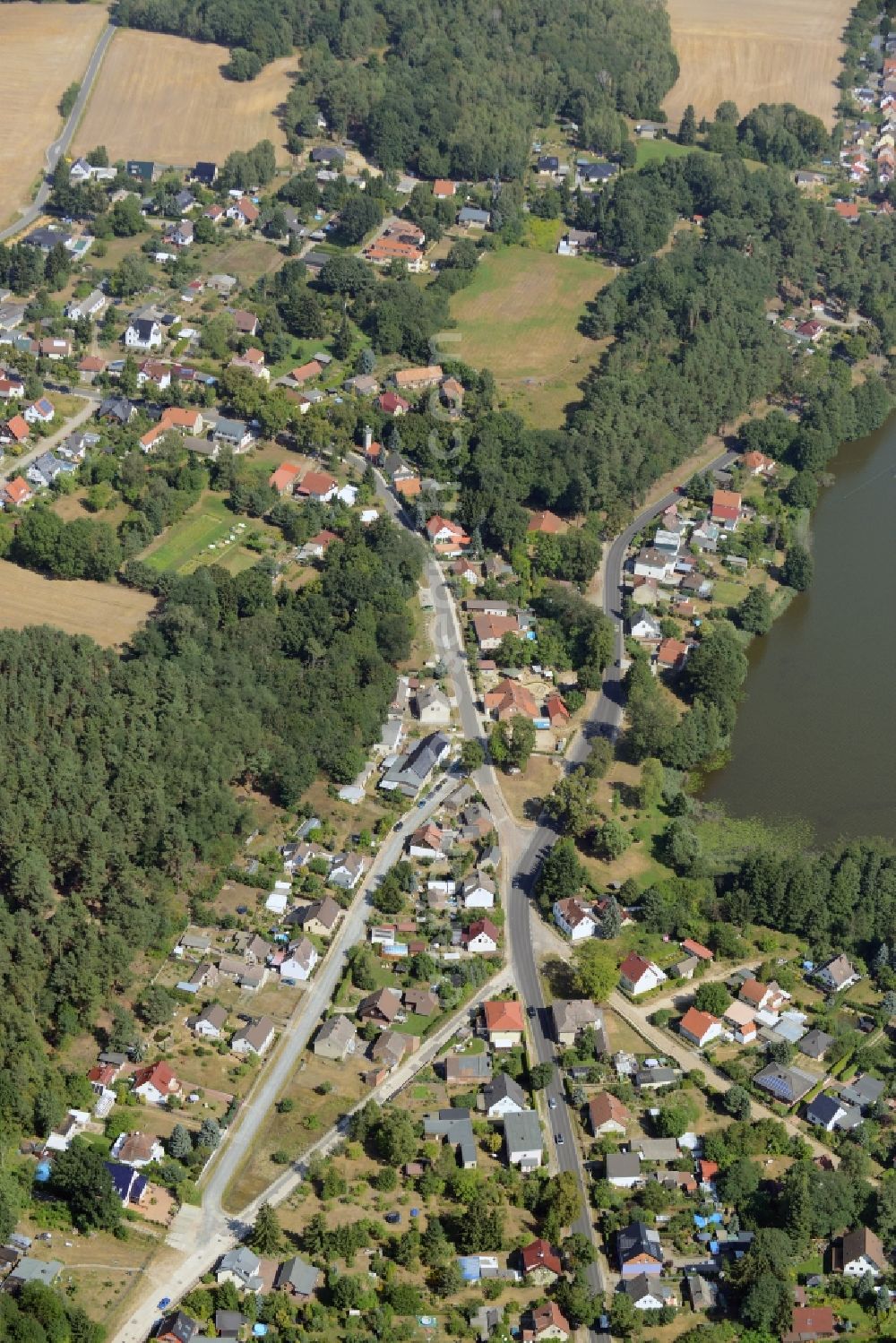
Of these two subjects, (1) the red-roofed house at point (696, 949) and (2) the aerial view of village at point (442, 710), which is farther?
(1) the red-roofed house at point (696, 949)

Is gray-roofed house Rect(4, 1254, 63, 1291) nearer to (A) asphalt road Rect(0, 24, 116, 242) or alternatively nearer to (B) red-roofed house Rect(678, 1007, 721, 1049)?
(B) red-roofed house Rect(678, 1007, 721, 1049)

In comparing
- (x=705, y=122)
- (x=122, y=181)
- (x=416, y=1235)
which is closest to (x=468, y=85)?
(x=705, y=122)

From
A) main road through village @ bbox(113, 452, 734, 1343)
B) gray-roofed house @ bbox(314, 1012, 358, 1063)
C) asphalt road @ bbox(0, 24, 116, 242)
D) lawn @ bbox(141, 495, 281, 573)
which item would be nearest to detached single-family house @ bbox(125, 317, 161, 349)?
lawn @ bbox(141, 495, 281, 573)

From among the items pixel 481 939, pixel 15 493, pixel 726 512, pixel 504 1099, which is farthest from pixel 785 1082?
pixel 15 493

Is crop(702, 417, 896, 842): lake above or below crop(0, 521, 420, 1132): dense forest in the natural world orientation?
below

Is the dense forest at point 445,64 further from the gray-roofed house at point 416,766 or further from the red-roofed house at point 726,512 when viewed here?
the gray-roofed house at point 416,766

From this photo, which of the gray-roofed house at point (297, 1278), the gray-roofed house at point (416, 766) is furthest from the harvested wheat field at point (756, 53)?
the gray-roofed house at point (297, 1278)

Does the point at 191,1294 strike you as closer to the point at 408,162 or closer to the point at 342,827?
the point at 342,827
